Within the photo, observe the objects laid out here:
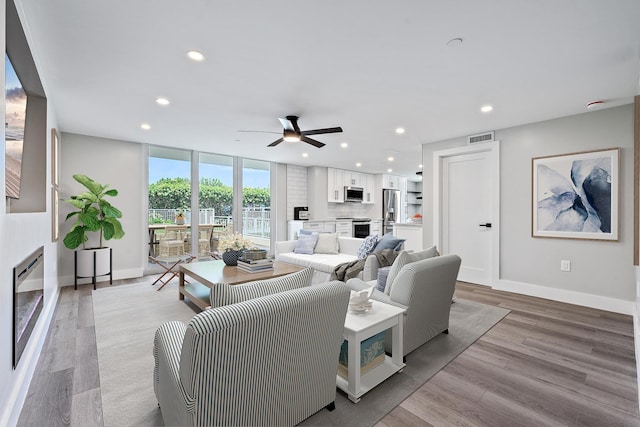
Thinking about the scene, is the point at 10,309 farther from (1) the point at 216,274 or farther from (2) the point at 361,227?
(2) the point at 361,227

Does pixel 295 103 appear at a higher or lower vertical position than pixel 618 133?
higher

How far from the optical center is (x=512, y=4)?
5.66ft

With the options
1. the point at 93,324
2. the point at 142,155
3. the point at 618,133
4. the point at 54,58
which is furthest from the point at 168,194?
the point at 618,133

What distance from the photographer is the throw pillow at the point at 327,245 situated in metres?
5.07

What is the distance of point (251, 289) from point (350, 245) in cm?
369

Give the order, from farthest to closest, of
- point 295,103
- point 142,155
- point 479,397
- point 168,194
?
point 168,194 → point 142,155 → point 295,103 → point 479,397

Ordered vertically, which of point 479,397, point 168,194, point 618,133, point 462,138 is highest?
point 462,138

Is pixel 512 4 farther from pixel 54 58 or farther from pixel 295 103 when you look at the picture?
pixel 54 58

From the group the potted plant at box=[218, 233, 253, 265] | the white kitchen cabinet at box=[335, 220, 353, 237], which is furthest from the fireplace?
the white kitchen cabinet at box=[335, 220, 353, 237]

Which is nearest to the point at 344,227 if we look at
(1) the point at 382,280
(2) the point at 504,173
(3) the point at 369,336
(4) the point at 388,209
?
(4) the point at 388,209

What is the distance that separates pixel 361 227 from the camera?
28.4 feet

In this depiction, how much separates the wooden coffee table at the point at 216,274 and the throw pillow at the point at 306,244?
1.09 m

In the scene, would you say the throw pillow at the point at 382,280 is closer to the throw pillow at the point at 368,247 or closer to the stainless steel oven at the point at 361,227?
the throw pillow at the point at 368,247

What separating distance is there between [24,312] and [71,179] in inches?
138
